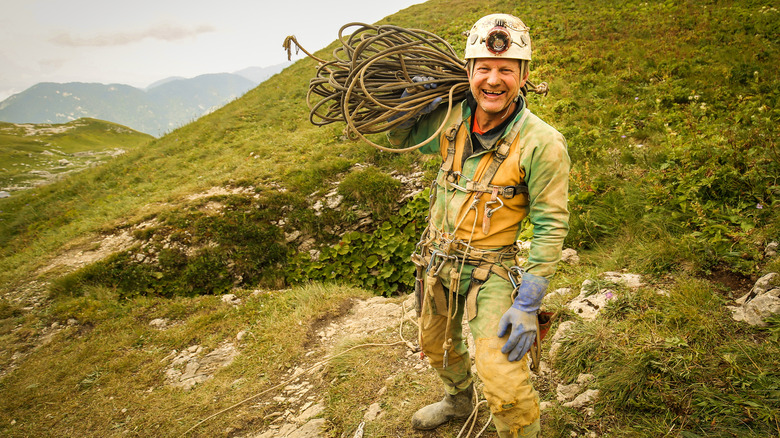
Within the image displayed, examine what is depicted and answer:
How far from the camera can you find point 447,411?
2.84 metres

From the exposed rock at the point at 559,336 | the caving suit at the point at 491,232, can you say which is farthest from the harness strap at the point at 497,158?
the exposed rock at the point at 559,336

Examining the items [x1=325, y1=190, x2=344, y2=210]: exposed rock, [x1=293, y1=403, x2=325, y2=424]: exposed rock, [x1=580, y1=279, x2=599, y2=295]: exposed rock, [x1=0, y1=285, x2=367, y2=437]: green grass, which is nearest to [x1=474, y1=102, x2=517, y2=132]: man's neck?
[x1=580, y1=279, x2=599, y2=295]: exposed rock

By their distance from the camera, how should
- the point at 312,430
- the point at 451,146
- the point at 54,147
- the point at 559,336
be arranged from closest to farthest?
the point at 451,146 < the point at 312,430 < the point at 559,336 < the point at 54,147

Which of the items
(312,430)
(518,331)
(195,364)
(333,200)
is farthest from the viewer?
(333,200)

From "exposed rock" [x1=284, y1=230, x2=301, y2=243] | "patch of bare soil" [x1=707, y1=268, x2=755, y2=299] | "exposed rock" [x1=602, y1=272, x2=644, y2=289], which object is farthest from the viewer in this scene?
"exposed rock" [x1=284, y1=230, x2=301, y2=243]

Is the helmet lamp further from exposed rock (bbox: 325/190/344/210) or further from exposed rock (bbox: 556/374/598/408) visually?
exposed rock (bbox: 325/190/344/210)

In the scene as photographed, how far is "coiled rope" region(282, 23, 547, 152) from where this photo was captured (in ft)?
8.12

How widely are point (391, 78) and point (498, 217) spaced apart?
4.66 feet

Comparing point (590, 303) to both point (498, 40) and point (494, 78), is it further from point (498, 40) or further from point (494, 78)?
point (498, 40)

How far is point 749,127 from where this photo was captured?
15.4 feet

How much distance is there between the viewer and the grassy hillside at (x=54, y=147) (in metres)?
18.2

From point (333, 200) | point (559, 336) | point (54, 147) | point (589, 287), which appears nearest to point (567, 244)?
point (589, 287)

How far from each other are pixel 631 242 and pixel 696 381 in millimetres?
2056

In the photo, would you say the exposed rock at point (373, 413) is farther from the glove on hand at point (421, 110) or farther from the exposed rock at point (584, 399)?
the glove on hand at point (421, 110)
